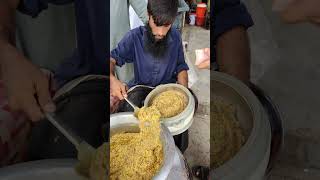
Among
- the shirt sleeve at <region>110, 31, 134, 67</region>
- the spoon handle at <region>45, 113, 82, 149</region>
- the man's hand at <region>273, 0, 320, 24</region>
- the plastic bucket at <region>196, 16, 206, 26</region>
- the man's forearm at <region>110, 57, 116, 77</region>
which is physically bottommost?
the spoon handle at <region>45, 113, 82, 149</region>

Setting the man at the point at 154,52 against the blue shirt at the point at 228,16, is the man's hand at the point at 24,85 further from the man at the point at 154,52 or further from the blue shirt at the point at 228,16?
the blue shirt at the point at 228,16

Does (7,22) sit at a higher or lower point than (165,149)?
higher

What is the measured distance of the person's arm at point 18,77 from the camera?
415mm

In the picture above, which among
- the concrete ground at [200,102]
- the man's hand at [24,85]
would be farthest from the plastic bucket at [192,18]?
the man's hand at [24,85]

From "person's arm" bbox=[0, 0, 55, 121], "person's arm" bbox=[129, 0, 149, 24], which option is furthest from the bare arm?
"person's arm" bbox=[129, 0, 149, 24]

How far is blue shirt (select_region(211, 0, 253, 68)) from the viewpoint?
43 cm

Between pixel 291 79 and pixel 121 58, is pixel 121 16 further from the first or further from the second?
pixel 291 79

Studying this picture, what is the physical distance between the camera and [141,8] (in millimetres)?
412

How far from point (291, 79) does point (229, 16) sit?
10 centimetres

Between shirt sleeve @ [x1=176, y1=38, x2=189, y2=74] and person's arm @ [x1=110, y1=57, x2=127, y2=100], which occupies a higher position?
shirt sleeve @ [x1=176, y1=38, x2=189, y2=74]

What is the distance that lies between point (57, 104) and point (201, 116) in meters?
0.14

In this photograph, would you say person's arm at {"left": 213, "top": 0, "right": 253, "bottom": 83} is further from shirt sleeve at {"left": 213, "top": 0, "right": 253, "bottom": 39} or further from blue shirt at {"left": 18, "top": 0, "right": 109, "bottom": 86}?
blue shirt at {"left": 18, "top": 0, "right": 109, "bottom": 86}

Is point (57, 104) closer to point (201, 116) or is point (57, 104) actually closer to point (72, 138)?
point (72, 138)

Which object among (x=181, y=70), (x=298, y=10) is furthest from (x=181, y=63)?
(x=298, y=10)
